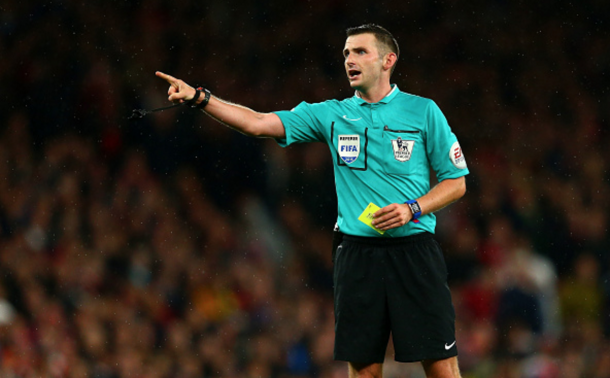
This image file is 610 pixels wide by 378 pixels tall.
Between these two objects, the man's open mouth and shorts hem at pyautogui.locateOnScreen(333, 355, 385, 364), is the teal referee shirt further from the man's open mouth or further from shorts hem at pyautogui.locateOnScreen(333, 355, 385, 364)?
shorts hem at pyautogui.locateOnScreen(333, 355, 385, 364)

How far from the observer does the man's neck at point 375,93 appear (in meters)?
4.33

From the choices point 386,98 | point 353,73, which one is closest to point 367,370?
point 386,98

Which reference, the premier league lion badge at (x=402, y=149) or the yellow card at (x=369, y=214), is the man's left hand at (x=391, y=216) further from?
the premier league lion badge at (x=402, y=149)

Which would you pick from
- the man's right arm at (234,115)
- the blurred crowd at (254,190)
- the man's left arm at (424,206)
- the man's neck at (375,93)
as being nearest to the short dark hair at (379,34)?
the man's neck at (375,93)

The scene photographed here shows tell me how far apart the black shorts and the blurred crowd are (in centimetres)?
383

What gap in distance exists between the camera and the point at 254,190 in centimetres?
1005

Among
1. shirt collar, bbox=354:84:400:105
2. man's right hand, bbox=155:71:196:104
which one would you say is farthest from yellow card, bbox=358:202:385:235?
man's right hand, bbox=155:71:196:104

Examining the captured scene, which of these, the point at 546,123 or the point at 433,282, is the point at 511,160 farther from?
the point at 433,282

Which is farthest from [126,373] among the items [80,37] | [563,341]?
[80,37]

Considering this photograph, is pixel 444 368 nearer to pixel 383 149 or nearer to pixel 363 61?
pixel 383 149

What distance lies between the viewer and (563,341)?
8320 millimetres

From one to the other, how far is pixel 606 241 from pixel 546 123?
2.00 meters

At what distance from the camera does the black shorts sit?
13.6 feet

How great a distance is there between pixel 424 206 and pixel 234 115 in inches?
37.8
